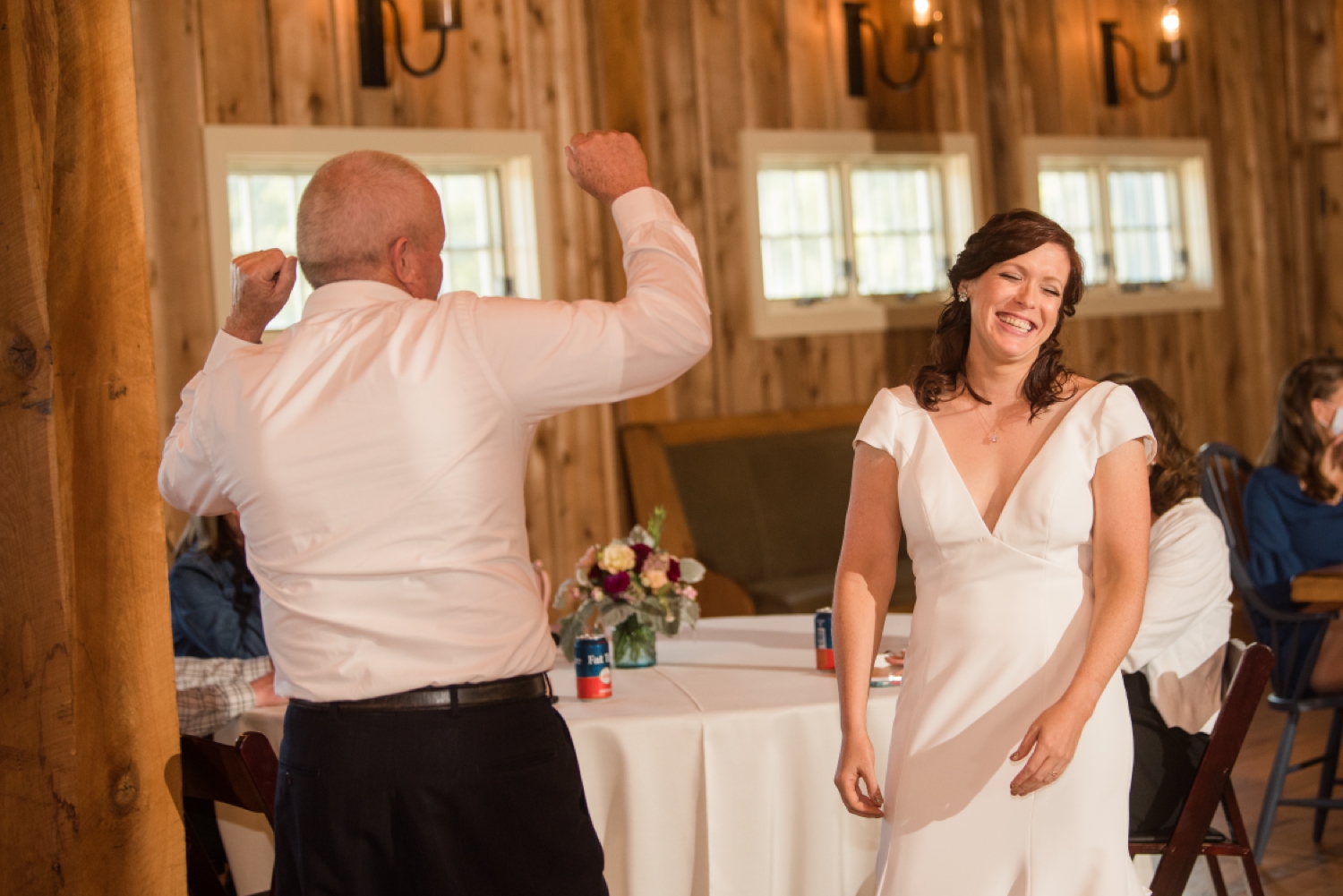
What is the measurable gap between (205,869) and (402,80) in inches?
149

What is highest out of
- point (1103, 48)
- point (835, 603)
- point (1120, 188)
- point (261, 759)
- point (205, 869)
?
point (1103, 48)

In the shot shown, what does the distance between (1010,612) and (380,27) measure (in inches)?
170

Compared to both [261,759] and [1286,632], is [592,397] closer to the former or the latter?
Answer: [261,759]

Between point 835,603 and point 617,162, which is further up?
point 617,162

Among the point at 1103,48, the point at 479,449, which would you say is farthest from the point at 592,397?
the point at 1103,48

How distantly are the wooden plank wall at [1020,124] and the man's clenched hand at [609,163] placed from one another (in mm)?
4152

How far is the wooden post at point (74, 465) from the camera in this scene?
2.01 metres

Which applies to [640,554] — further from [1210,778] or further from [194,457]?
[194,457]

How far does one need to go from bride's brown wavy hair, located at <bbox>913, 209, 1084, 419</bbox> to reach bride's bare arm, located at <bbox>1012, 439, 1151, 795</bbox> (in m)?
0.17

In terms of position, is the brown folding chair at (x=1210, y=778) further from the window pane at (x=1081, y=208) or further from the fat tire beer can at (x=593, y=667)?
the window pane at (x=1081, y=208)

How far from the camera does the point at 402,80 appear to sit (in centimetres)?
561

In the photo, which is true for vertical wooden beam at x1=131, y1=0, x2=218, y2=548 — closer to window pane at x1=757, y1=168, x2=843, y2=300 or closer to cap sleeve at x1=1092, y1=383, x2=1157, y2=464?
window pane at x1=757, y1=168, x2=843, y2=300

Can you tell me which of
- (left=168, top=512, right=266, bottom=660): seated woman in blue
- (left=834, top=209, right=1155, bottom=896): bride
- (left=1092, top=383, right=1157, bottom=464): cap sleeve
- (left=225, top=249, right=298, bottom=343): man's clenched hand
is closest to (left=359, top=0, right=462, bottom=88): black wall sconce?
(left=168, top=512, right=266, bottom=660): seated woman in blue

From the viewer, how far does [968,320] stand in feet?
7.40
